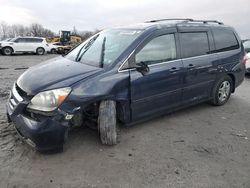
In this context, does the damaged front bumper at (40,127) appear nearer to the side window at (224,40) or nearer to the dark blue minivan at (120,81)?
the dark blue minivan at (120,81)

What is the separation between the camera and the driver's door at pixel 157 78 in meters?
4.19

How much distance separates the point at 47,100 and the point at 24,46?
22890mm

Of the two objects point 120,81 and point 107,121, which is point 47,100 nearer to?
point 107,121

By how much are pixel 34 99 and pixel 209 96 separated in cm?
360

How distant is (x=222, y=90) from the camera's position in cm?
592

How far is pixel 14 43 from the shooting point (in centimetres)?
2391

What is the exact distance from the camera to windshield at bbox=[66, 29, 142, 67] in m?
4.19

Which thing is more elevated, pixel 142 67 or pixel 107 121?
pixel 142 67

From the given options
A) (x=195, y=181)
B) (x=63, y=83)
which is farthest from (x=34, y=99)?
(x=195, y=181)

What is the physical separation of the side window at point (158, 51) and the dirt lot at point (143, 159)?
1159 millimetres

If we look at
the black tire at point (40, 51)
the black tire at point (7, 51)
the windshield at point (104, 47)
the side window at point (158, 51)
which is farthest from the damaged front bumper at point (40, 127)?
the black tire at point (40, 51)

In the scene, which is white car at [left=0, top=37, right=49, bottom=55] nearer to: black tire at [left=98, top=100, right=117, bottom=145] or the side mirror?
the side mirror

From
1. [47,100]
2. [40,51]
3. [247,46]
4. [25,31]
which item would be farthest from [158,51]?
[25,31]

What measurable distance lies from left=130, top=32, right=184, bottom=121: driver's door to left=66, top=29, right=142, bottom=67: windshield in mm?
303
